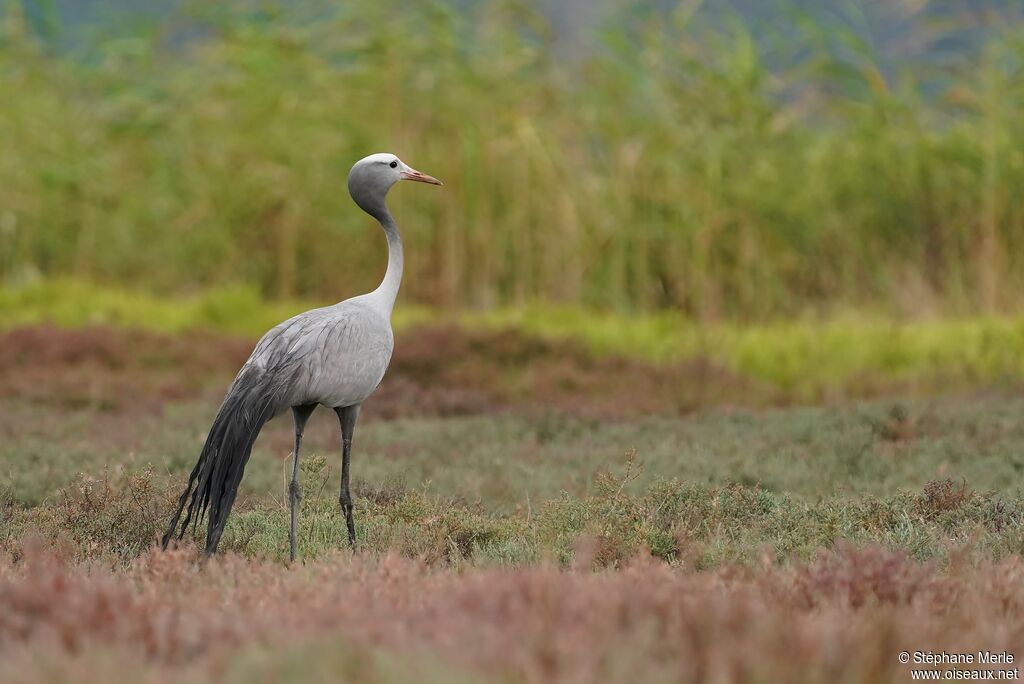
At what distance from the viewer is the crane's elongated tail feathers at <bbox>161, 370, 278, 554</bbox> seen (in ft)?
18.9

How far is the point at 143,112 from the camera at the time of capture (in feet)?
58.6

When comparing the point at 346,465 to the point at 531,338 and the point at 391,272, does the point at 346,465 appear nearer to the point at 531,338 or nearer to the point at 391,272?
the point at 391,272

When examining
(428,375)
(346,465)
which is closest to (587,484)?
(346,465)

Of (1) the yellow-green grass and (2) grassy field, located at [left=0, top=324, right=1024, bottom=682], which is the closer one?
(2) grassy field, located at [left=0, top=324, right=1024, bottom=682]

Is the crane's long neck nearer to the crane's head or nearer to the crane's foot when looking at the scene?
the crane's head

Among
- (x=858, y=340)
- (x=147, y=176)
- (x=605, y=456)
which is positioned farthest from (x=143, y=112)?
(x=605, y=456)

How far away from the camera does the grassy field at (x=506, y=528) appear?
3570 mm

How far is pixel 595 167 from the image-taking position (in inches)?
635

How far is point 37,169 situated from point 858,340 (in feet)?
32.0

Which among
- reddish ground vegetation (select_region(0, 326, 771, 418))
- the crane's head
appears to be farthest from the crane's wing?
reddish ground vegetation (select_region(0, 326, 771, 418))

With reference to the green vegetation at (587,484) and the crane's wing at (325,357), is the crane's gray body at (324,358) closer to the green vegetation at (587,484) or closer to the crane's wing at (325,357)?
the crane's wing at (325,357)

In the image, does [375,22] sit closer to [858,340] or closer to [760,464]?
[858,340]

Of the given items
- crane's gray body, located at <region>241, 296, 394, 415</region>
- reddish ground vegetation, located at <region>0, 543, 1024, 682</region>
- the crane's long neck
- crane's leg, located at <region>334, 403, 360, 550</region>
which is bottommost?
reddish ground vegetation, located at <region>0, 543, 1024, 682</region>

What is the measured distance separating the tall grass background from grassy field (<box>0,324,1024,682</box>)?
2612 mm
